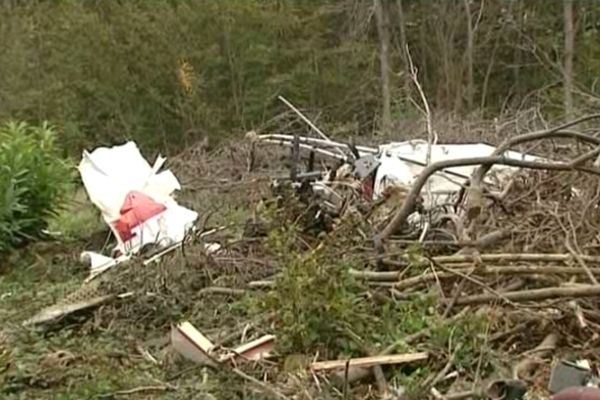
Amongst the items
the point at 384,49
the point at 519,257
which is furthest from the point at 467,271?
the point at 384,49

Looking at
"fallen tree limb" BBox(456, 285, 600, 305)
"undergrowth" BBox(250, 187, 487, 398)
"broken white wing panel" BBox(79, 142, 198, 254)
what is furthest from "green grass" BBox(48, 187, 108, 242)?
"fallen tree limb" BBox(456, 285, 600, 305)

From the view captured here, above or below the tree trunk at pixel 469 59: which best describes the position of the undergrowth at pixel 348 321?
above

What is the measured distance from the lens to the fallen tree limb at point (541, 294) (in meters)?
4.50

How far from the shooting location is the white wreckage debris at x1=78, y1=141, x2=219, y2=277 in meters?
6.99

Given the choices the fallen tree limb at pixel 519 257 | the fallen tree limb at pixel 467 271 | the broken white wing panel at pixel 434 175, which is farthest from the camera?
the broken white wing panel at pixel 434 175

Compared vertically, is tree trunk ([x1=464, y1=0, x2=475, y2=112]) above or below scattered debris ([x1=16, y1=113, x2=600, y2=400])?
below

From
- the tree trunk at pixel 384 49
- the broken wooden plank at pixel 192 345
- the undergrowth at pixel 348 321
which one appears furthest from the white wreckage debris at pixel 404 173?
the tree trunk at pixel 384 49

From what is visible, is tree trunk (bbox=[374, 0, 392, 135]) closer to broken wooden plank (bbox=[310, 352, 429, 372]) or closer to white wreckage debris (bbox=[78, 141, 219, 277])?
white wreckage debris (bbox=[78, 141, 219, 277])

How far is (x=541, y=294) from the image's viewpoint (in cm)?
460

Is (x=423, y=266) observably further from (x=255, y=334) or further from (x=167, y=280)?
(x=167, y=280)

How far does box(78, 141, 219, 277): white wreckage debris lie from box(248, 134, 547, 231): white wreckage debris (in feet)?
3.64

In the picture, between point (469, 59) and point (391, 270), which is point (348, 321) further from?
point (469, 59)

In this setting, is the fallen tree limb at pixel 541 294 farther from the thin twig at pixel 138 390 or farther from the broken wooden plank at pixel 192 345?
the thin twig at pixel 138 390

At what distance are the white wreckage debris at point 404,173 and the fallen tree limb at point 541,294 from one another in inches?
60.5
